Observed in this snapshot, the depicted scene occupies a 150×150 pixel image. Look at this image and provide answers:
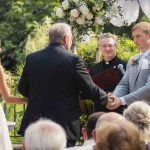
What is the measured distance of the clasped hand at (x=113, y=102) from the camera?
21.5 feet

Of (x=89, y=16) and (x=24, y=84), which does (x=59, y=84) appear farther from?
(x=89, y=16)

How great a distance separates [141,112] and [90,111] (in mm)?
2475

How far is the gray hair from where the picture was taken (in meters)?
6.16

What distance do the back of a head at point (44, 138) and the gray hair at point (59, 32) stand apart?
2.16 m

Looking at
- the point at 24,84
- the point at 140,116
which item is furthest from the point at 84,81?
the point at 140,116

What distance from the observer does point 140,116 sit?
191 inches

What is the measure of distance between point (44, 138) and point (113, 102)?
2639 mm

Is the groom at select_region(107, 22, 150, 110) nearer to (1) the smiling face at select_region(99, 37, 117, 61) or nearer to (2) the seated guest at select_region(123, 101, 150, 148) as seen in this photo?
(1) the smiling face at select_region(99, 37, 117, 61)

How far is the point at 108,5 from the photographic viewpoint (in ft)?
28.1

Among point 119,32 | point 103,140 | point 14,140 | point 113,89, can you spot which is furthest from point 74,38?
point 119,32

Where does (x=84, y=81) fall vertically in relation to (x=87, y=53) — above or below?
above

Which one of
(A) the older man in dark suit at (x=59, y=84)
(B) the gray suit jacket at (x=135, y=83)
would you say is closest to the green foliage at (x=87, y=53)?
(B) the gray suit jacket at (x=135, y=83)

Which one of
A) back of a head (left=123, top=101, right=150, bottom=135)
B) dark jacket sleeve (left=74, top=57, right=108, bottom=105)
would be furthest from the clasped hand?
back of a head (left=123, top=101, right=150, bottom=135)

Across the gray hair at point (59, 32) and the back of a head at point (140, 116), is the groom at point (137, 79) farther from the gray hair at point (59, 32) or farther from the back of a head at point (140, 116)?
the back of a head at point (140, 116)
